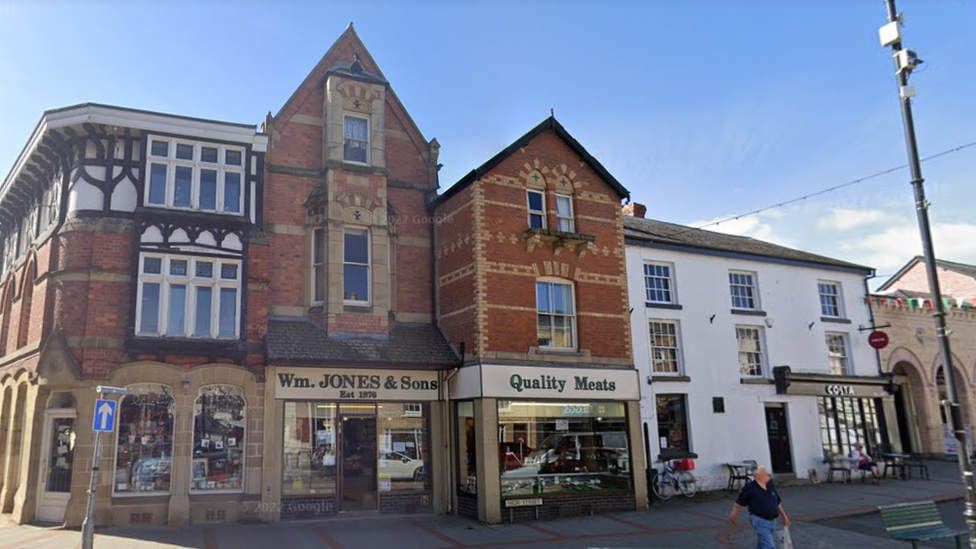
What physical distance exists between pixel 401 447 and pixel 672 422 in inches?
338

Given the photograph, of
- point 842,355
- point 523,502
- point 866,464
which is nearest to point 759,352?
point 842,355

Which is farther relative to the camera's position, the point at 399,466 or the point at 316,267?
the point at 316,267

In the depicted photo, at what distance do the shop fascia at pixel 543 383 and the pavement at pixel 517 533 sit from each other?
2.94 metres

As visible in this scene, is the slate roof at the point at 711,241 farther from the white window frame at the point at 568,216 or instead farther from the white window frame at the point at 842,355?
the white window frame at the point at 568,216

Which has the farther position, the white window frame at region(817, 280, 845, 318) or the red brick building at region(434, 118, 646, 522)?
the white window frame at region(817, 280, 845, 318)

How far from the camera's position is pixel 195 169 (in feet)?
52.9

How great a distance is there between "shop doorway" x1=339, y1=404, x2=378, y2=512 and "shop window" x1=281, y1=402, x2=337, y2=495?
0.24 metres

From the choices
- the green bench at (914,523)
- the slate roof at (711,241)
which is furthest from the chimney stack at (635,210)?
the green bench at (914,523)

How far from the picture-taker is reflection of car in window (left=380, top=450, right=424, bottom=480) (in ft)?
54.4

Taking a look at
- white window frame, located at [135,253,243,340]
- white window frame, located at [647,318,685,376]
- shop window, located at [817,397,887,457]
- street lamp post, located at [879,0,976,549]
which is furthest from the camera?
shop window, located at [817,397,887,457]

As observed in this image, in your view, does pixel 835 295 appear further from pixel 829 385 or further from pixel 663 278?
pixel 663 278

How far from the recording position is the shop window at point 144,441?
47.6ft

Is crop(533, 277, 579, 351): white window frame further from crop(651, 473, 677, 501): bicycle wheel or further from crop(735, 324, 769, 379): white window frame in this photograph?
crop(735, 324, 769, 379): white window frame

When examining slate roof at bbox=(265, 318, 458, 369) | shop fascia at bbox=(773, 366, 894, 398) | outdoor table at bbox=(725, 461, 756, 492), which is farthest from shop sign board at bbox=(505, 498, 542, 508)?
shop fascia at bbox=(773, 366, 894, 398)
